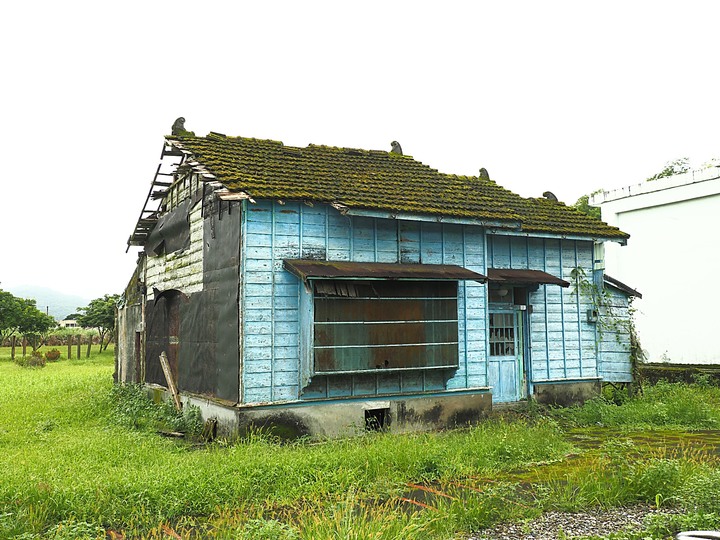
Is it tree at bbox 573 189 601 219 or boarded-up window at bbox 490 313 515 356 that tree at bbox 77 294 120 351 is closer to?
tree at bbox 573 189 601 219

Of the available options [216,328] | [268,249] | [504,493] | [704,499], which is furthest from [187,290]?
[704,499]

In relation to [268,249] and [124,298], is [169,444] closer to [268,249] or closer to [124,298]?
[268,249]

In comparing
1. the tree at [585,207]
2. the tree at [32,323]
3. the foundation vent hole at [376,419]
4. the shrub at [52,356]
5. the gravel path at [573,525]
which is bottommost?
the gravel path at [573,525]

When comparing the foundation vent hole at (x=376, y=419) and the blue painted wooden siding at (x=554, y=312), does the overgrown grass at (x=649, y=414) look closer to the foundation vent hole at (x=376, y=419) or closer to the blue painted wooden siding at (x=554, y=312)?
the blue painted wooden siding at (x=554, y=312)

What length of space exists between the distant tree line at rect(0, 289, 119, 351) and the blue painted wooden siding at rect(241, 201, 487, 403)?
32.0 meters

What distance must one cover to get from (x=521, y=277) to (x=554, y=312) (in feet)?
5.58

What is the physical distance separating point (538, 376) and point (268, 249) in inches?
276

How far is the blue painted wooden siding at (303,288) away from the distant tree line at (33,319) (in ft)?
105

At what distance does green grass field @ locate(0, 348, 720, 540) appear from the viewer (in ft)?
18.9

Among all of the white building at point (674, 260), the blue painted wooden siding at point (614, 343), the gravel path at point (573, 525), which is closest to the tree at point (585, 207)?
the white building at point (674, 260)

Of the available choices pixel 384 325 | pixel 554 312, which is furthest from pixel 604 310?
pixel 384 325

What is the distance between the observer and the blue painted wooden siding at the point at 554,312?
13.7 meters

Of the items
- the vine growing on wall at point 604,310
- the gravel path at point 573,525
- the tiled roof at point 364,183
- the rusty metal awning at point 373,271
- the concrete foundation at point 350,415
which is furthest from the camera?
the vine growing on wall at point 604,310

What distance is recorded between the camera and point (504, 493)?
641cm
